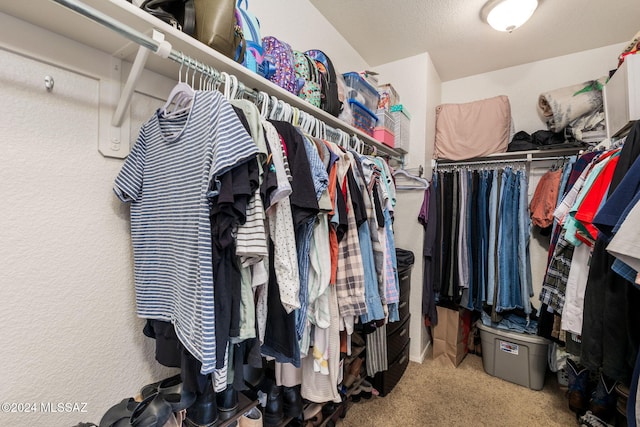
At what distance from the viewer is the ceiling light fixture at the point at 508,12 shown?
1526mm

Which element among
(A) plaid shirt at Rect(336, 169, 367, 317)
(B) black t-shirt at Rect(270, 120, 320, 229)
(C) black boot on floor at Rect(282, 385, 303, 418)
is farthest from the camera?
(C) black boot on floor at Rect(282, 385, 303, 418)

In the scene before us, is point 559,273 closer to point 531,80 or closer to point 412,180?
point 412,180

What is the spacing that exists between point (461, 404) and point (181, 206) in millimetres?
2006

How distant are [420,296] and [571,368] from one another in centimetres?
94

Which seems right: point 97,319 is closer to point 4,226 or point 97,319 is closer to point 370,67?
point 4,226

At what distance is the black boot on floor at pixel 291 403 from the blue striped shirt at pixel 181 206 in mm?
656

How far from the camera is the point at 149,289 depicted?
2.69 ft

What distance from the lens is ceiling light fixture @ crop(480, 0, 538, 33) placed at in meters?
1.53

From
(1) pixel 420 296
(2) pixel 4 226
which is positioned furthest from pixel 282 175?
(1) pixel 420 296

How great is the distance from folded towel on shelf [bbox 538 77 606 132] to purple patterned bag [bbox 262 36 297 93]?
195cm

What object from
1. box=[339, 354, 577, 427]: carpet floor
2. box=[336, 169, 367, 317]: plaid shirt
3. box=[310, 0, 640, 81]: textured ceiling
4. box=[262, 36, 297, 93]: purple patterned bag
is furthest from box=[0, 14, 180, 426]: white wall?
box=[310, 0, 640, 81]: textured ceiling

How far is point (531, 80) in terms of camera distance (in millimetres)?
2297

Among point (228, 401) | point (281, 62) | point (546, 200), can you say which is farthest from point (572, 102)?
point (228, 401)

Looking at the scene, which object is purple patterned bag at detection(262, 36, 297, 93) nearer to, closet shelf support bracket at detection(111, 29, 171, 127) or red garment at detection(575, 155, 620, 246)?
closet shelf support bracket at detection(111, 29, 171, 127)
